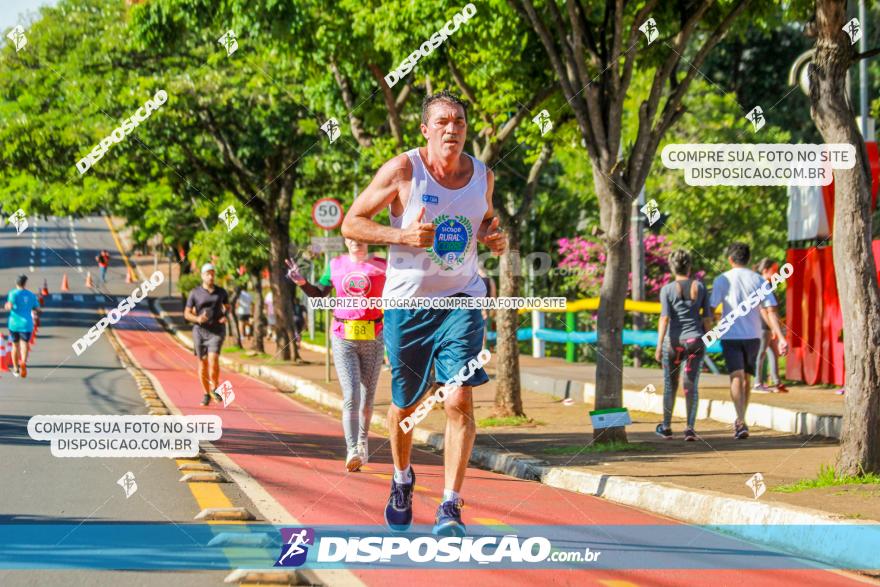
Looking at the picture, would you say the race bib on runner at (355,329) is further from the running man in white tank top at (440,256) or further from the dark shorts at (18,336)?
the dark shorts at (18,336)

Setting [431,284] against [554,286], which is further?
[554,286]

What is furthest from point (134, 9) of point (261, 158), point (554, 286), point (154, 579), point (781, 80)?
point (781, 80)

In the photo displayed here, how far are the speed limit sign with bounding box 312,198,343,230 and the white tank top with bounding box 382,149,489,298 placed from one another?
1303cm

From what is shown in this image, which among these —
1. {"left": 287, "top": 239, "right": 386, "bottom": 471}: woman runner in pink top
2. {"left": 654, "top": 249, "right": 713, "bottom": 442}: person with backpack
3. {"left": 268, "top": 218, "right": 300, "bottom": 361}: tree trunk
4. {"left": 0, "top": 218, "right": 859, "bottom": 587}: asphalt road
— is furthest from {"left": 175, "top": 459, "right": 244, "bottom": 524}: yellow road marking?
{"left": 268, "top": 218, "right": 300, "bottom": 361}: tree trunk

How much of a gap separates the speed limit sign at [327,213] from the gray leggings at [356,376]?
8.96 m

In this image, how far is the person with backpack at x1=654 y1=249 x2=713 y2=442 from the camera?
12727 millimetres

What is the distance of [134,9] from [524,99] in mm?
6136

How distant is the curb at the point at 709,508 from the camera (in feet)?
22.2

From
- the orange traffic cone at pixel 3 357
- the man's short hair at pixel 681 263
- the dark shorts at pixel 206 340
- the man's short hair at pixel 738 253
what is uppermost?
the man's short hair at pixel 738 253

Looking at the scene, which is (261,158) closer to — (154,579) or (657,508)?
(657,508)

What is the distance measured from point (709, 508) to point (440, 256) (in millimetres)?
2838

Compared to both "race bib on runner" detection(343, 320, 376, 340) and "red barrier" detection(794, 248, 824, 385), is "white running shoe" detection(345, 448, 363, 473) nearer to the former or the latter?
"race bib on runner" detection(343, 320, 376, 340)

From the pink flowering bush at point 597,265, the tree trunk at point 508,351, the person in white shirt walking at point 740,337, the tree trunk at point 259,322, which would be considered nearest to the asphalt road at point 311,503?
the tree trunk at point 508,351

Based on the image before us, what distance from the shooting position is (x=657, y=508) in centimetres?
862
